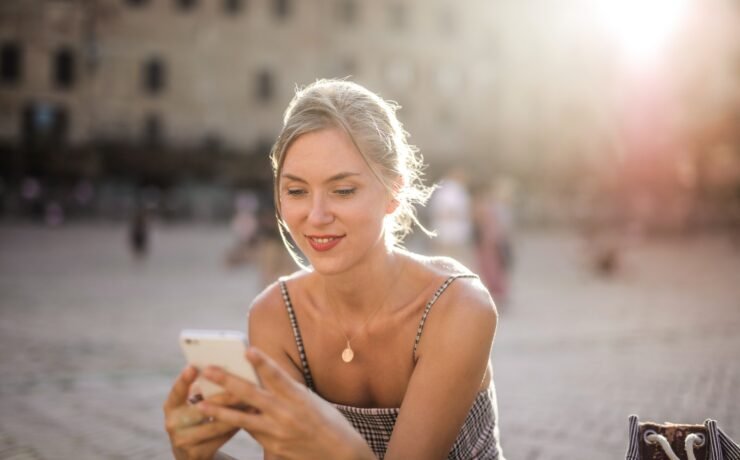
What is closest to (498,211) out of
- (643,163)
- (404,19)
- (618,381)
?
(618,381)

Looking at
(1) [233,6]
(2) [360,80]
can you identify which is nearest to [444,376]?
(1) [233,6]

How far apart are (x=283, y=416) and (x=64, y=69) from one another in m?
48.5

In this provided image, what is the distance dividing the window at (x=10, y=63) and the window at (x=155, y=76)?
6717mm

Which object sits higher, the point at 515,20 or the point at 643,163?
the point at 515,20

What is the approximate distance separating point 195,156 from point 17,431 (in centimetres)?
4345

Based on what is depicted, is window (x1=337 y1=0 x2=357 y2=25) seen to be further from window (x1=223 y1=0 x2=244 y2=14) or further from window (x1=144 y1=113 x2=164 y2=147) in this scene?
window (x1=144 y1=113 x2=164 y2=147)

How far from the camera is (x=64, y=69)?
4672 cm

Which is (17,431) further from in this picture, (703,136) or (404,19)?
(404,19)

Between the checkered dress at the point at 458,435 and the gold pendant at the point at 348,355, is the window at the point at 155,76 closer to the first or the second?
the checkered dress at the point at 458,435

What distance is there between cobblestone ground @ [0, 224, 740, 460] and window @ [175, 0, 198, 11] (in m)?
32.2

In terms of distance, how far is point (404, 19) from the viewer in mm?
54875

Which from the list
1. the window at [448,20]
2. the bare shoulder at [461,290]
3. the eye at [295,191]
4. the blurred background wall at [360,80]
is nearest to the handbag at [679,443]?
the bare shoulder at [461,290]

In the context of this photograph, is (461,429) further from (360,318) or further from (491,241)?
(491,241)

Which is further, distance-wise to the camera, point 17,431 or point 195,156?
point 195,156
